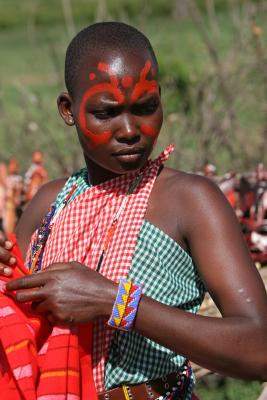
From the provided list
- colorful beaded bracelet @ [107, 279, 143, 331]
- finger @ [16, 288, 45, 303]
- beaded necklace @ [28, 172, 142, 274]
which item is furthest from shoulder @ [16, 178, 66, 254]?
colorful beaded bracelet @ [107, 279, 143, 331]

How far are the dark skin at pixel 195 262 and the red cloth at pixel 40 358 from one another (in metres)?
0.06

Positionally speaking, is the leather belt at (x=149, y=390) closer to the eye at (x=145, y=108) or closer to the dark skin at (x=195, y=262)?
the dark skin at (x=195, y=262)

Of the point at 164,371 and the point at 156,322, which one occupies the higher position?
the point at 156,322

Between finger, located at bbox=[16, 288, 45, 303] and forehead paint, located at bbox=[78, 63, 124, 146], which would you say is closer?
finger, located at bbox=[16, 288, 45, 303]

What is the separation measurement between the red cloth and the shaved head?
64 cm

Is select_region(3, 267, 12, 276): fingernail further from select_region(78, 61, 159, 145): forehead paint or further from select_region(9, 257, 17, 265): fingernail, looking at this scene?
select_region(78, 61, 159, 145): forehead paint

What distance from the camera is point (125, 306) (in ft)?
6.32

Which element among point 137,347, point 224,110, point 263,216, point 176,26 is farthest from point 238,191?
point 176,26

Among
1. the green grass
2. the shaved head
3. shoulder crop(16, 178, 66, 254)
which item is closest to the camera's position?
the shaved head

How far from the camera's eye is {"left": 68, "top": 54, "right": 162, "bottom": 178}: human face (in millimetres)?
2123

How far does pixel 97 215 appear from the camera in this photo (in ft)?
7.29

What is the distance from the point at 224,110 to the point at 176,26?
47.0 ft

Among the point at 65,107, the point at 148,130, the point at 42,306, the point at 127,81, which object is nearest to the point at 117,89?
the point at 127,81

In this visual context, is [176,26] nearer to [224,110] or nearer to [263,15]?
[263,15]
